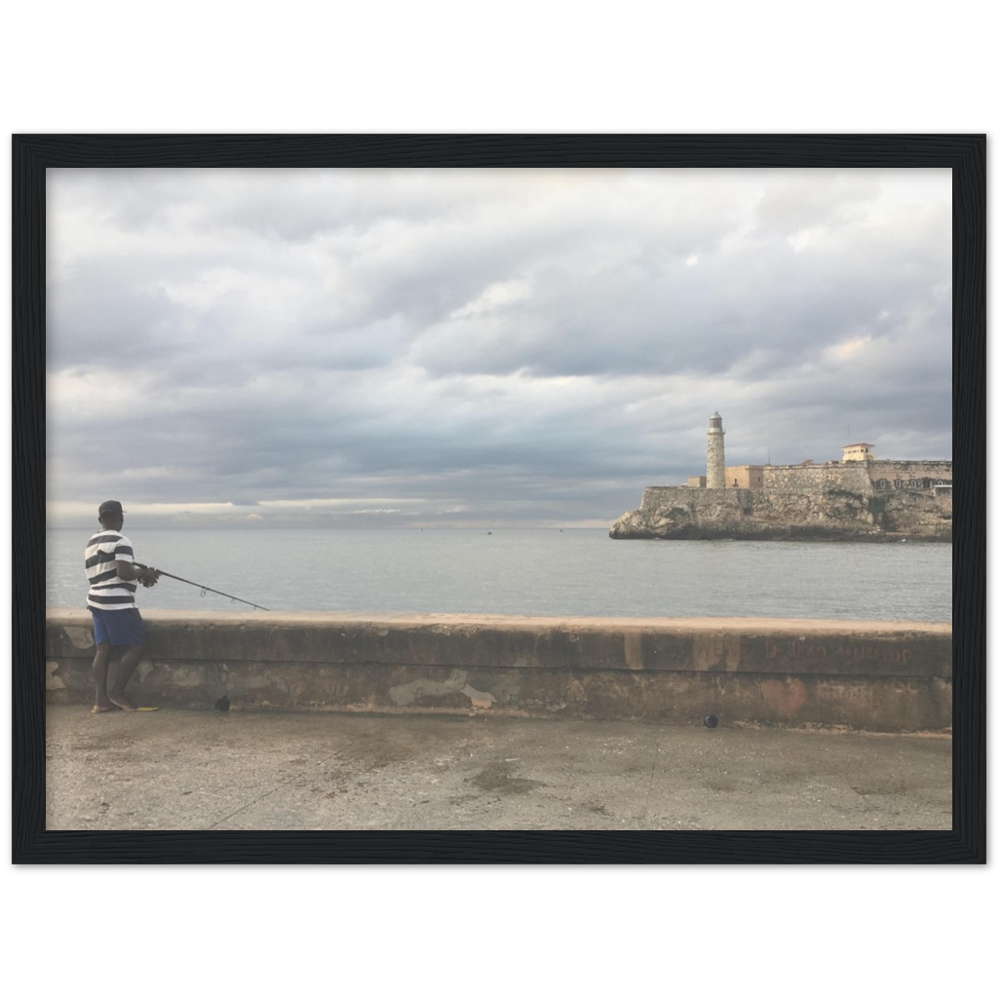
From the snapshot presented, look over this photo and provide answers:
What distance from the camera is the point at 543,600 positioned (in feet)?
120

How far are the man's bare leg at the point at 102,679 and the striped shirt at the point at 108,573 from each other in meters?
0.23

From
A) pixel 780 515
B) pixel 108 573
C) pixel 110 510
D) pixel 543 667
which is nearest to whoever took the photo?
pixel 543 667

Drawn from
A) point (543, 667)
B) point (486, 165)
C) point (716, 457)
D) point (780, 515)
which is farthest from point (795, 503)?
point (486, 165)

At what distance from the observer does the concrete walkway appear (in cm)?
292

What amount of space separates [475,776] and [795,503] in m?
59.1

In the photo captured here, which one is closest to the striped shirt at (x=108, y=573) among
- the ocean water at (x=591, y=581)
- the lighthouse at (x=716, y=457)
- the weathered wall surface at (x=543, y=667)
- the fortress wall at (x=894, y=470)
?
the weathered wall surface at (x=543, y=667)

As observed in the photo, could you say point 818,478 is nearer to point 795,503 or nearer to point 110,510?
point 795,503

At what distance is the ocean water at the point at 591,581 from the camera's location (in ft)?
114

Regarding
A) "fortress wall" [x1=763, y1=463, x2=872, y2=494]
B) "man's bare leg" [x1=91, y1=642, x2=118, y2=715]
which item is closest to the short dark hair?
"man's bare leg" [x1=91, y1=642, x2=118, y2=715]

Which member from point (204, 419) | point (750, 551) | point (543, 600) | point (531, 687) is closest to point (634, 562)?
point (750, 551)

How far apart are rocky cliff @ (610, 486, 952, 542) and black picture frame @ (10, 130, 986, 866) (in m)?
45.3

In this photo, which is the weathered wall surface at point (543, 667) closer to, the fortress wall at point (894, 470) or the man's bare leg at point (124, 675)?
the man's bare leg at point (124, 675)

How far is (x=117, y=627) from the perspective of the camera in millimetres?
4168

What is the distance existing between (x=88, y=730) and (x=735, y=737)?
329 cm
